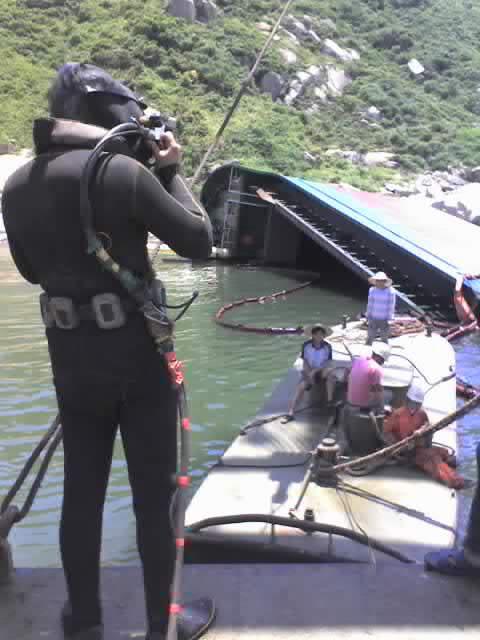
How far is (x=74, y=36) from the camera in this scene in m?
54.6

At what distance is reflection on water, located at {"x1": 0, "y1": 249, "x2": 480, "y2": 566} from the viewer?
6.08m

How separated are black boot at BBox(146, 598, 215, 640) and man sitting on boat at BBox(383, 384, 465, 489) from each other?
3354 mm

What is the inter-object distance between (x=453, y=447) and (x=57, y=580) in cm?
436

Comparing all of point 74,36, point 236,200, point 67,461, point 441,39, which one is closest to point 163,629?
point 67,461

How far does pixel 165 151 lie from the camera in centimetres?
229

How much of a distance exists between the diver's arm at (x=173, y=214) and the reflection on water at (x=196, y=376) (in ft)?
12.9

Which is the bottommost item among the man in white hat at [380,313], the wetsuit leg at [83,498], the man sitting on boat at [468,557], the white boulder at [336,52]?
the man in white hat at [380,313]

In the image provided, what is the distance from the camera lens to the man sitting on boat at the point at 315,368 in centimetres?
717

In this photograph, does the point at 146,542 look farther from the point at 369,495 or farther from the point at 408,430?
the point at 408,430

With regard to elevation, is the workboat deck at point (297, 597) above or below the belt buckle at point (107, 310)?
below

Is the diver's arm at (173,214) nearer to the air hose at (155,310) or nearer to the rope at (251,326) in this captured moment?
the air hose at (155,310)

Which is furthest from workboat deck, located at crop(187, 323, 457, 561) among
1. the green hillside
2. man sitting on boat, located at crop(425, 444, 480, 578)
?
the green hillside

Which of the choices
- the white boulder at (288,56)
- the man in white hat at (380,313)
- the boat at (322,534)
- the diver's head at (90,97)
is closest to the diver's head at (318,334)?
the boat at (322,534)

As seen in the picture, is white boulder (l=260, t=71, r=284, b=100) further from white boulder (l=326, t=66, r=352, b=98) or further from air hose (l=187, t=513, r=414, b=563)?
air hose (l=187, t=513, r=414, b=563)
